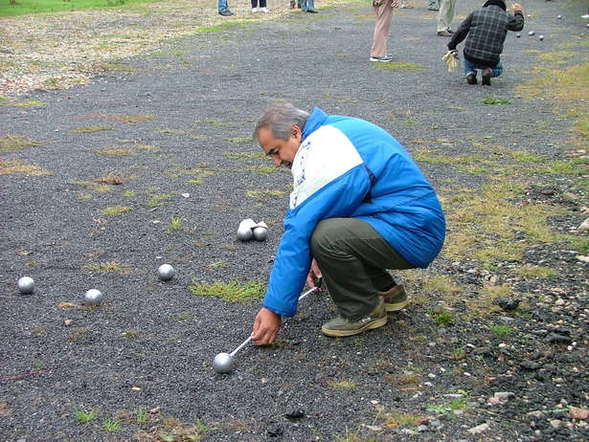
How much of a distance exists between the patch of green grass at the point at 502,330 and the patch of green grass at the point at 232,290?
67.9 inches

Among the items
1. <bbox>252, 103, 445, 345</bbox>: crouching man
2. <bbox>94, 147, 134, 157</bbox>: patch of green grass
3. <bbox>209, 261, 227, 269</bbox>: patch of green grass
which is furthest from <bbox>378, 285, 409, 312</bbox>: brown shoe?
<bbox>94, 147, 134, 157</bbox>: patch of green grass

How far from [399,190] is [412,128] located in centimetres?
643

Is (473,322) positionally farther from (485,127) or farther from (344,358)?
(485,127)

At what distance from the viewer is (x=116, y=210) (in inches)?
293

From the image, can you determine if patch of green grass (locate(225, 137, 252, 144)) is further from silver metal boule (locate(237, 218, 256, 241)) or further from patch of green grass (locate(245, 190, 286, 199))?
silver metal boule (locate(237, 218, 256, 241))

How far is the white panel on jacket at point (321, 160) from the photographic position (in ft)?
14.4

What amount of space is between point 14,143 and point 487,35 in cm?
848

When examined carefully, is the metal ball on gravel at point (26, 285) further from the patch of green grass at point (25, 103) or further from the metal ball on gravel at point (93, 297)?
the patch of green grass at point (25, 103)

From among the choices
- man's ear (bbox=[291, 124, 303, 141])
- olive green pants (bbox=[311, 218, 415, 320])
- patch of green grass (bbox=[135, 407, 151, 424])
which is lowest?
patch of green grass (bbox=[135, 407, 151, 424])

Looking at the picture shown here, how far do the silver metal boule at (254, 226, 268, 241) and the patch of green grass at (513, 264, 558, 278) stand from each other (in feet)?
7.16

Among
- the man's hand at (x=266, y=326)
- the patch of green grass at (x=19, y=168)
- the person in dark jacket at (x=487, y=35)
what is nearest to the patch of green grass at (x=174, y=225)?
the patch of green grass at (x=19, y=168)

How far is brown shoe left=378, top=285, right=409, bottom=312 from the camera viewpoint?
5.19 m

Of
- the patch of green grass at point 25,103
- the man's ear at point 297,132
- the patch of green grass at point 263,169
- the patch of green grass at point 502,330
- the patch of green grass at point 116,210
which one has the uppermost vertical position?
the man's ear at point 297,132

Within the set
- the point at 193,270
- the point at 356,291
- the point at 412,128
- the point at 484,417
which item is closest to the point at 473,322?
the point at 356,291
